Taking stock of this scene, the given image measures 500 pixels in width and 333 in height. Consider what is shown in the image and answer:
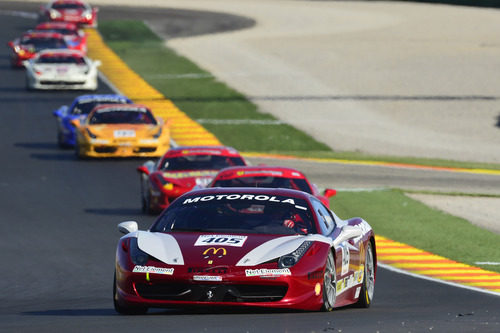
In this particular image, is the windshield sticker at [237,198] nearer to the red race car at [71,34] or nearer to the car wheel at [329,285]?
the car wheel at [329,285]

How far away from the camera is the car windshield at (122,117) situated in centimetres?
3066

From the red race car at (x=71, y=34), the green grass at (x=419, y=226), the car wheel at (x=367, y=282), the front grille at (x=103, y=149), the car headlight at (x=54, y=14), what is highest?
the car wheel at (x=367, y=282)

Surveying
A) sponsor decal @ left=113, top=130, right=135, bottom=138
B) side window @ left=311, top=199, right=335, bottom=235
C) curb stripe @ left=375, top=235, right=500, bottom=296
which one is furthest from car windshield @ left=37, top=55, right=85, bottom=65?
side window @ left=311, top=199, right=335, bottom=235

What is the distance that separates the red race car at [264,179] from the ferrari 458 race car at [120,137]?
10649 mm

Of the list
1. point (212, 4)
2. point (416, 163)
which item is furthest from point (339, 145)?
point (212, 4)

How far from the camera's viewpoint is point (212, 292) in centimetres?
1029

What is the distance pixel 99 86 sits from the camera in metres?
45.6

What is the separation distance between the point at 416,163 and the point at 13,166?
31.1 ft

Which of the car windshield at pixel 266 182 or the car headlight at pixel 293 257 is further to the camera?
the car windshield at pixel 266 182

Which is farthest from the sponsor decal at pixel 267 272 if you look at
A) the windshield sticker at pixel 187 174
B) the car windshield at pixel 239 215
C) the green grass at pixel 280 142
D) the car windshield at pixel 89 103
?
the car windshield at pixel 89 103

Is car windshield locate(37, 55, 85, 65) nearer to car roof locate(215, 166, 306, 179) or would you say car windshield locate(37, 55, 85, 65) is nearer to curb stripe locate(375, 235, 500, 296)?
car roof locate(215, 166, 306, 179)

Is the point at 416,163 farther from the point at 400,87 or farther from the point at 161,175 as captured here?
the point at 400,87

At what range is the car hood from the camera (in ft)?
34.2

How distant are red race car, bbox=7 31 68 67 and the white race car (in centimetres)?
668
